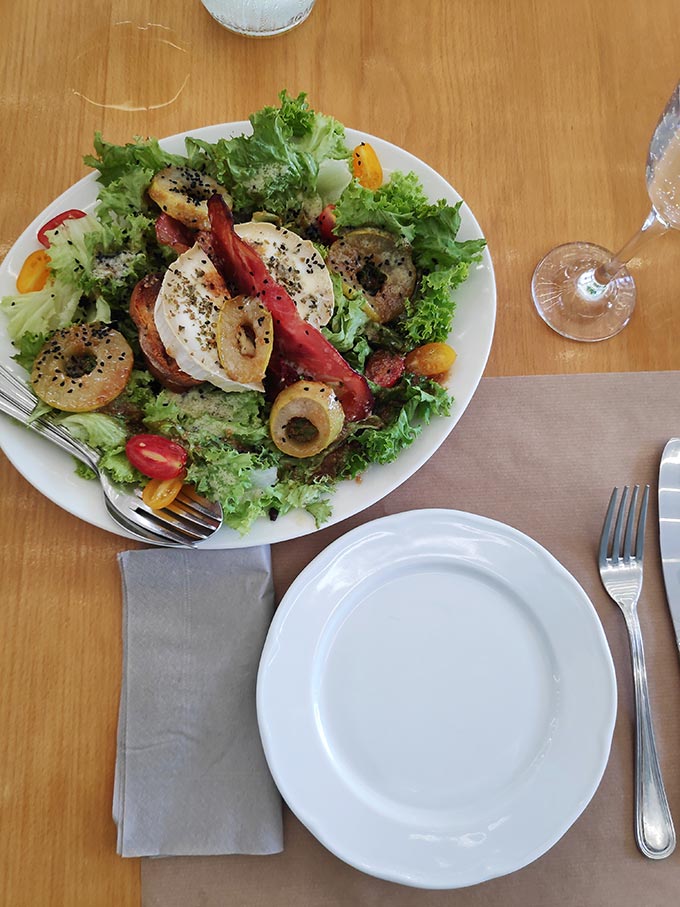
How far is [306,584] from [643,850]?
0.69m

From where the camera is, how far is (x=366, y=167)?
4.50 feet

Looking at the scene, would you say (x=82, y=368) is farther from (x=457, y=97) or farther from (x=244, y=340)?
(x=457, y=97)

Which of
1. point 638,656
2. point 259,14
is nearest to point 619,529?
point 638,656

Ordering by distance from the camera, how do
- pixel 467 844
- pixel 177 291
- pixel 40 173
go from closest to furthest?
pixel 467 844
pixel 177 291
pixel 40 173

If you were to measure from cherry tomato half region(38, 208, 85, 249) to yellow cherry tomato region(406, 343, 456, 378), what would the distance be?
639mm

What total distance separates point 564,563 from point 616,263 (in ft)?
1.84

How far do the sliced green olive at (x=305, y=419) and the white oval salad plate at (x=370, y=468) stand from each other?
9cm

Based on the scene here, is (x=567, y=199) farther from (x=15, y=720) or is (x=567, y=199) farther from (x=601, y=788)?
(x=15, y=720)

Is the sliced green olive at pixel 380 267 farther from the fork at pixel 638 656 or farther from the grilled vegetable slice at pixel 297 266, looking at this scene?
the fork at pixel 638 656

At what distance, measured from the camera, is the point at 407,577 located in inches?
50.5

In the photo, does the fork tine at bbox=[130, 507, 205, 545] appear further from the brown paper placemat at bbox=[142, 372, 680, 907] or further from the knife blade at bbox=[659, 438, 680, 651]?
the knife blade at bbox=[659, 438, 680, 651]

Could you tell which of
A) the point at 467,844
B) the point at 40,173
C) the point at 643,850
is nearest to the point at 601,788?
the point at 643,850

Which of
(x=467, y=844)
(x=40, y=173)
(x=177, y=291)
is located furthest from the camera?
(x=40, y=173)

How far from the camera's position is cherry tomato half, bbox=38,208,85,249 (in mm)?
1335
